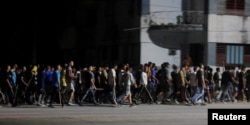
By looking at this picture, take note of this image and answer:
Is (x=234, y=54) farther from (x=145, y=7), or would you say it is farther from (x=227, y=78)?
(x=227, y=78)

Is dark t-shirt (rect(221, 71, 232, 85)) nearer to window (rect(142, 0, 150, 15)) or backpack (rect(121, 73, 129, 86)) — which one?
backpack (rect(121, 73, 129, 86))

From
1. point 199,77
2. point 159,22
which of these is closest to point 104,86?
point 199,77

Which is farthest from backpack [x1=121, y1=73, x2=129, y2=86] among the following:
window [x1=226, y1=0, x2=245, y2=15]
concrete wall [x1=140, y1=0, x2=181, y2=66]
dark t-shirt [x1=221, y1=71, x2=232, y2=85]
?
window [x1=226, y1=0, x2=245, y2=15]

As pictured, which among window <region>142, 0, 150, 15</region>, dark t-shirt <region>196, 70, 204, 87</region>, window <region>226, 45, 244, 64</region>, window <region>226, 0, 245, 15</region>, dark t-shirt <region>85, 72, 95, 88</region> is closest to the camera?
dark t-shirt <region>85, 72, 95, 88</region>

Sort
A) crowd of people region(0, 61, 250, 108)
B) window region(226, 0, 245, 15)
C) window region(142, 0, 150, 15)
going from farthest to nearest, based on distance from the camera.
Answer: window region(226, 0, 245, 15)
window region(142, 0, 150, 15)
crowd of people region(0, 61, 250, 108)

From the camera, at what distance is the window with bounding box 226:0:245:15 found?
3170cm

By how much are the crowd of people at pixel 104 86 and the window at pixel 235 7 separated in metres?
6.95

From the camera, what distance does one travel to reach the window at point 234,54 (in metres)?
31.9

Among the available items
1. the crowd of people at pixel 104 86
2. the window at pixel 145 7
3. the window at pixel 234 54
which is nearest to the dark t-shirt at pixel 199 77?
the crowd of people at pixel 104 86

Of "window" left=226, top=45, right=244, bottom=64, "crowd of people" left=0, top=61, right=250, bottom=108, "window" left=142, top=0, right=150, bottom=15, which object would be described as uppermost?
"window" left=142, top=0, right=150, bottom=15

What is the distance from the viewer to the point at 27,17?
41469 millimetres

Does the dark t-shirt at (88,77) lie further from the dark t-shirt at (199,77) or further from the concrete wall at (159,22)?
the concrete wall at (159,22)

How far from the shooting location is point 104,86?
75.0ft

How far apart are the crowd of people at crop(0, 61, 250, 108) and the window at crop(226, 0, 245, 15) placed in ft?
22.8
